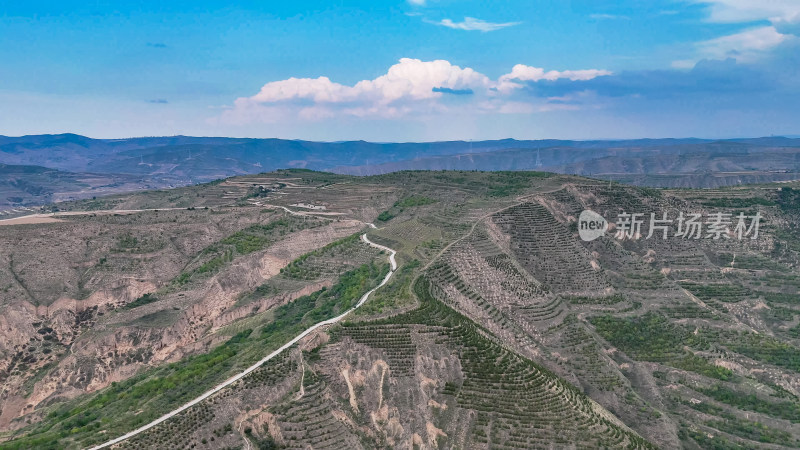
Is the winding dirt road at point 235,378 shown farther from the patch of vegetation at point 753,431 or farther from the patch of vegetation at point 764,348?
the patch of vegetation at point 764,348

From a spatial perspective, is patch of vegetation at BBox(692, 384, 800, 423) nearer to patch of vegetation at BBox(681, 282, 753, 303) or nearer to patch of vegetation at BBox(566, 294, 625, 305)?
patch of vegetation at BBox(566, 294, 625, 305)

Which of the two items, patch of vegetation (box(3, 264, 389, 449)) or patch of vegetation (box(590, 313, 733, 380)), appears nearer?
patch of vegetation (box(3, 264, 389, 449))

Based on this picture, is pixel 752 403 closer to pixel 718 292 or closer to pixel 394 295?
pixel 718 292

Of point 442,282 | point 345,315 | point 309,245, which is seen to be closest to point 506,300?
point 442,282

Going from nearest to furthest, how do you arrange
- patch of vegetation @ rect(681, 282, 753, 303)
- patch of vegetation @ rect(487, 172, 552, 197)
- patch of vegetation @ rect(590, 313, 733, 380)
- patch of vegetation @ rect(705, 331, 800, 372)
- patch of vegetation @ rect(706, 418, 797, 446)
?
patch of vegetation @ rect(706, 418, 797, 446) → patch of vegetation @ rect(590, 313, 733, 380) → patch of vegetation @ rect(705, 331, 800, 372) → patch of vegetation @ rect(681, 282, 753, 303) → patch of vegetation @ rect(487, 172, 552, 197)

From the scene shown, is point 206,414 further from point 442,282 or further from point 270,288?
point 270,288

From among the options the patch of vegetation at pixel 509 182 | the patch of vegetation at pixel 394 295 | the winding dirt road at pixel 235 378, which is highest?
the patch of vegetation at pixel 509 182

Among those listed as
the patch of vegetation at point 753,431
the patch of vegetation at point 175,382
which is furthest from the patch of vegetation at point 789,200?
the patch of vegetation at point 175,382

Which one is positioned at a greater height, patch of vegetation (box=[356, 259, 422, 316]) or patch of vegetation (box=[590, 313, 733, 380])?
patch of vegetation (box=[356, 259, 422, 316])

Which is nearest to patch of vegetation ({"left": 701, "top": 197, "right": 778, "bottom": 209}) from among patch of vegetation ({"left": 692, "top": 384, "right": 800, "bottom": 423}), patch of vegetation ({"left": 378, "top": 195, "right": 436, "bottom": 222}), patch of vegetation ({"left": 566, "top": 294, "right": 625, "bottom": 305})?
patch of vegetation ({"left": 566, "top": 294, "right": 625, "bottom": 305})
